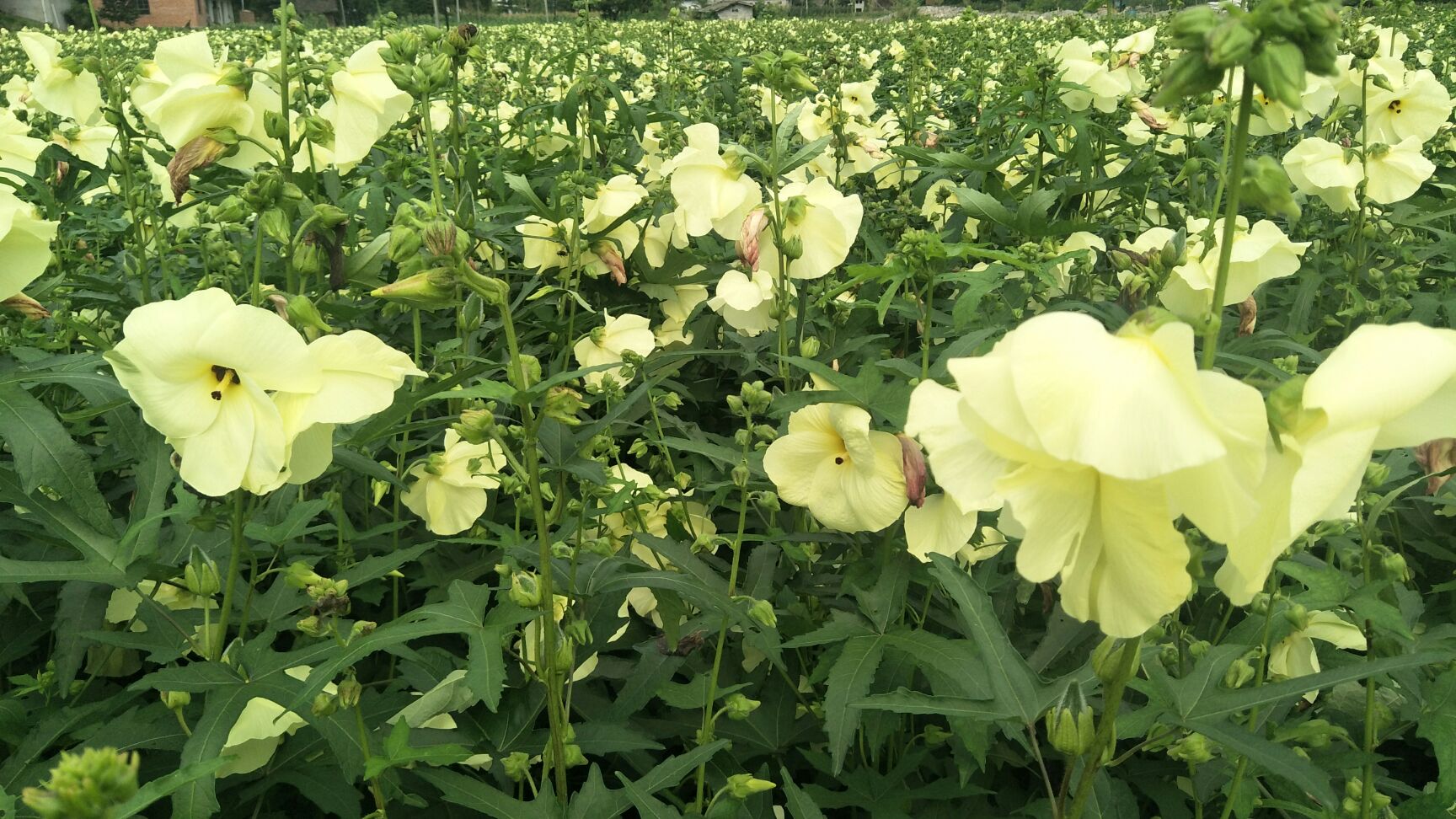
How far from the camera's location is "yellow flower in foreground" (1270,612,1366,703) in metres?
1.58

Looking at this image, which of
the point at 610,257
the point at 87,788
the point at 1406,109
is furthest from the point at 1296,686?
the point at 1406,109

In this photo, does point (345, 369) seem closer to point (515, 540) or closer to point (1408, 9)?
Answer: point (515, 540)

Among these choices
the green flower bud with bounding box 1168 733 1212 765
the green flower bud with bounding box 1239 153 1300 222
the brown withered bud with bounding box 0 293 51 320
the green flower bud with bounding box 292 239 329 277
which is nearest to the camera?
the green flower bud with bounding box 1239 153 1300 222

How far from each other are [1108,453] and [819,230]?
1.45 meters

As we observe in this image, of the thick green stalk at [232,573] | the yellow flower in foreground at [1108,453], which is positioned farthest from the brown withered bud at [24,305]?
the yellow flower in foreground at [1108,453]

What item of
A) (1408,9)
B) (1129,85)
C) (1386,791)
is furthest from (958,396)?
(1408,9)

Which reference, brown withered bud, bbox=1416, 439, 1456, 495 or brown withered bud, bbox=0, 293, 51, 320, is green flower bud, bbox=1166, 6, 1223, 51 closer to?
brown withered bud, bbox=1416, 439, 1456, 495

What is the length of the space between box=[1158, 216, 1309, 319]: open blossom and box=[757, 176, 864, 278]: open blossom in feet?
2.05

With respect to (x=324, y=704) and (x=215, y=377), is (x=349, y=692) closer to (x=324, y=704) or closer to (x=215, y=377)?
(x=324, y=704)

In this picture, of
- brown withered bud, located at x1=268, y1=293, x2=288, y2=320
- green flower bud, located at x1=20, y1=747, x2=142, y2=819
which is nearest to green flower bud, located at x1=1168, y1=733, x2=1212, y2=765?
green flower bud, located at x1=20, y1=747, x2=142, y2=819

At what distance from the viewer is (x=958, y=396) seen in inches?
32.4

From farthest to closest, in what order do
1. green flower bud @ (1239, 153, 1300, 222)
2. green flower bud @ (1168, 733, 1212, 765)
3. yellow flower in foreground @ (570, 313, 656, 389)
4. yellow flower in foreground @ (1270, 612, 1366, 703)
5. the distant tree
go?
1. the distant tree
2. yellow flower in foreground @ (570, 313, 656, 389)
3. yellow flower in foreground @ (1270, 612, 1366, 703)
4. green flower bud @ (1168, 733, 1212, 765)
5. green flower bud @ (1239, 153, 1300, 222)

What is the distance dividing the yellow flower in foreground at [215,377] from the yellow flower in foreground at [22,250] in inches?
14.6

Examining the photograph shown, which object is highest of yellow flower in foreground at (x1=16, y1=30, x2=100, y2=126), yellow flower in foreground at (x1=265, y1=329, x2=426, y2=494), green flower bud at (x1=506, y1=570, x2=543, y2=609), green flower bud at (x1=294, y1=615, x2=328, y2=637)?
yellow flower in foreground at (x1=16, y1=30, x2=100, y2=126)
